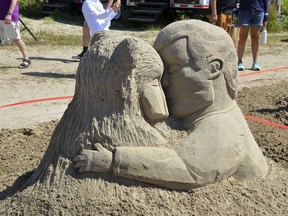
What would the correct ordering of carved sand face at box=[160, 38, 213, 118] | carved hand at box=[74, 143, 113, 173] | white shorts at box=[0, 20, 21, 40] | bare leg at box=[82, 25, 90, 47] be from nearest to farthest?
carved hand at box=[74, 143, 113, 173] → carved sand face at box=[160, 38, 213, 118] → white shorts at box=[0, 20, 21, 40] → bare leg at box=[82, 25, 90, 47]

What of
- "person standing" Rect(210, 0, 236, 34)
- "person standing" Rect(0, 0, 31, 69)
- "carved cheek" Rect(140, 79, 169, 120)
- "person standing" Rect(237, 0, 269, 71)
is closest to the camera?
"carved cheek" Rect(140, 79, 169, 120)

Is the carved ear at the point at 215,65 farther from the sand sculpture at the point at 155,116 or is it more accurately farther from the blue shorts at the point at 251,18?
the blue shorts at the point at 251,18

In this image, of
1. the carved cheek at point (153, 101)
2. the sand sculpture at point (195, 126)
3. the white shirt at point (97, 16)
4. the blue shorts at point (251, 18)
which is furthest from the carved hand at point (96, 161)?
the blue shorts at point (251, 18)

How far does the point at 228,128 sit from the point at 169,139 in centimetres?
33

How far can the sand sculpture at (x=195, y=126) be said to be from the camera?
8.43 feet

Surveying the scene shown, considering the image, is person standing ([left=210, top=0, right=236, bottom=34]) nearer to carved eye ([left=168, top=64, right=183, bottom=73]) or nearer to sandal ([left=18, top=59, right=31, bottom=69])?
sandal ([left=18, top=59, right=31, bottom=69])

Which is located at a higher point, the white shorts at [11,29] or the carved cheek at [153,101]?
the carved cheek at [153,101]

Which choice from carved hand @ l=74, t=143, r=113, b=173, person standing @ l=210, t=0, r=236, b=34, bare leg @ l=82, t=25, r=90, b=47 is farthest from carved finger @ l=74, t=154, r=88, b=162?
person standing @ l=210, t=0, r=236, b=34

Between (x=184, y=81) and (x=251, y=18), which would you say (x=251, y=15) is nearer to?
(x=251, y=18)

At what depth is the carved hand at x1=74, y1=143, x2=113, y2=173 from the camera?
2.54 meters

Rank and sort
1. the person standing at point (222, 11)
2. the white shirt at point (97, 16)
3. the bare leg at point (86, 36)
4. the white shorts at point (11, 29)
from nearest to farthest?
the white shirt at point (97, 16) < the white shorts at point (11, 29) < the bare leg at point (86, 36) < the person standing at point (222, 11)

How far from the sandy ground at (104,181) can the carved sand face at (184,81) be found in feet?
1.49

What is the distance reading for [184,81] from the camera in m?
2.78

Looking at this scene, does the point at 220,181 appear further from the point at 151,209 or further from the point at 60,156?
the point at 60,156
